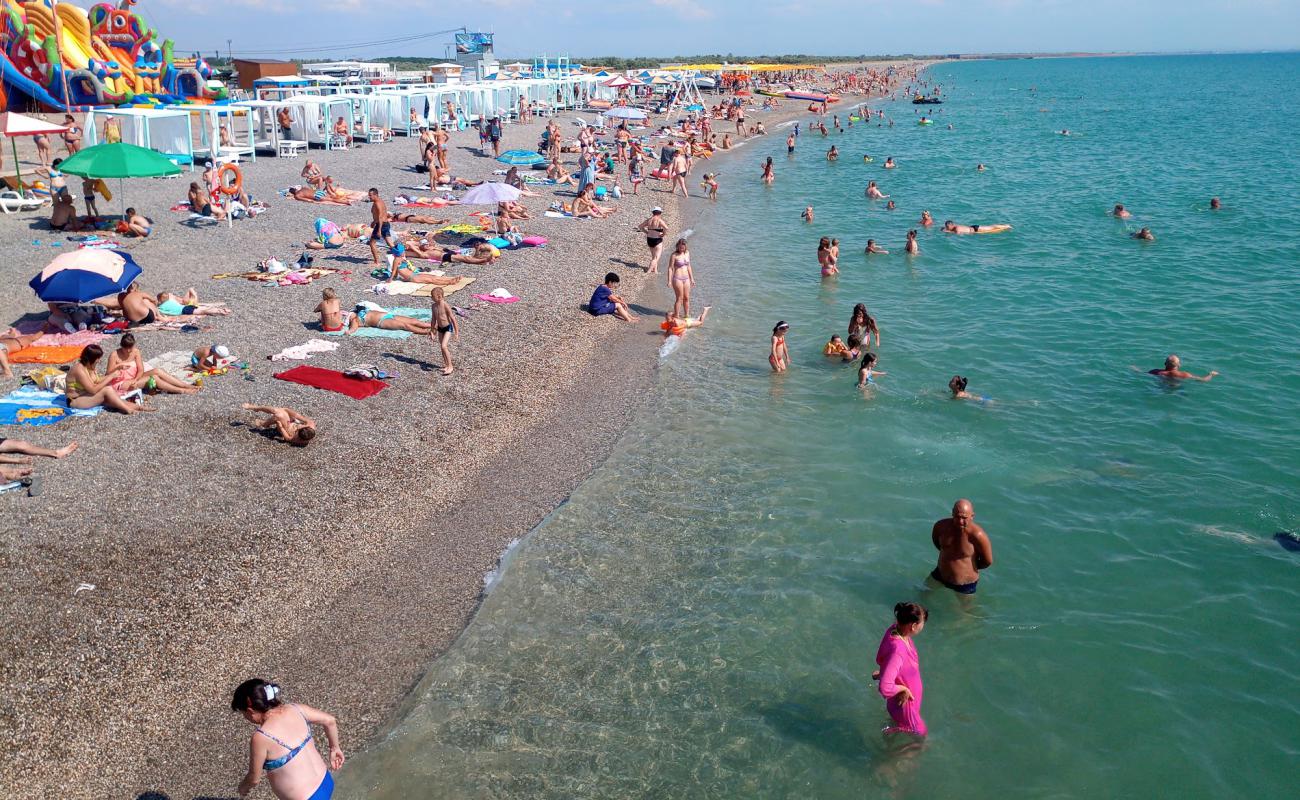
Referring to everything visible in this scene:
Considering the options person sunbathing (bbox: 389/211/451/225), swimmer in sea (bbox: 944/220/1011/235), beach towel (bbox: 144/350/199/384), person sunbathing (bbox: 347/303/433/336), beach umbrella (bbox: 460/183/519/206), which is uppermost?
beach umbrella (bbox: 460/183/519/206)

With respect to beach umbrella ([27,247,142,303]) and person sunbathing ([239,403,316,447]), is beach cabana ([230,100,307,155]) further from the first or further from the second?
person sunbathing ([239,403,316,447])

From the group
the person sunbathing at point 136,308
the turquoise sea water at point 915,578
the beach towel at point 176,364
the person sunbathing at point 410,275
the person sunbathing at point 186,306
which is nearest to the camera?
the turquoise sea water at point 915,578

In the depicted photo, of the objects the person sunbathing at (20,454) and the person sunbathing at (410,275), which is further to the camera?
the person sunbathing at (410,275)

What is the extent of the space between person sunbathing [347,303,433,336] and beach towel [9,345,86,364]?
3.68 m

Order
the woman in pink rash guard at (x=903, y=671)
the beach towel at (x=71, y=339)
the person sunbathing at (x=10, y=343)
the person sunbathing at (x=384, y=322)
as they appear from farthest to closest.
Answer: the person sunbathing at (x=384, y=322)
the beach towel at (x=71, y=339)
the person sunbathing at (x=10, y=343)
the woman in pink rash guard at (x=903, y=671)

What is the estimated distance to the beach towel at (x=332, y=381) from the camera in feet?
37.0

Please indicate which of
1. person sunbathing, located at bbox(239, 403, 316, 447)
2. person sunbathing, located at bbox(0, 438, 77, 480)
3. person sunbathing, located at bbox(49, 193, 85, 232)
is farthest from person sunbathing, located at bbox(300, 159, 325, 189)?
person sunbathing, located at bbox(0, 438, 77, 480)

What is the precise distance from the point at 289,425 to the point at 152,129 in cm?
2029

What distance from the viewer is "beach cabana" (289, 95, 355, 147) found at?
29938 mm

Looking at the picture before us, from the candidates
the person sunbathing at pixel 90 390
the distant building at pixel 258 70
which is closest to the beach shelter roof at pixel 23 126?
the person sunbathing at pixel 90 390

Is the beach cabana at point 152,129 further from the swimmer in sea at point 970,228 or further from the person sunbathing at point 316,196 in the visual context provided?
the swimmer in sea at point 970,228

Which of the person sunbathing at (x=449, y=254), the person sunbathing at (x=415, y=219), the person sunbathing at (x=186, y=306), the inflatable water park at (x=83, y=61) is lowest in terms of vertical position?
the person sunbathing at (x=186, y=306)

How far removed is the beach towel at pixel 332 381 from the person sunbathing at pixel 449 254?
634 cm

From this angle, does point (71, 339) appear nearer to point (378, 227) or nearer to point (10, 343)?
point (10, 343)
